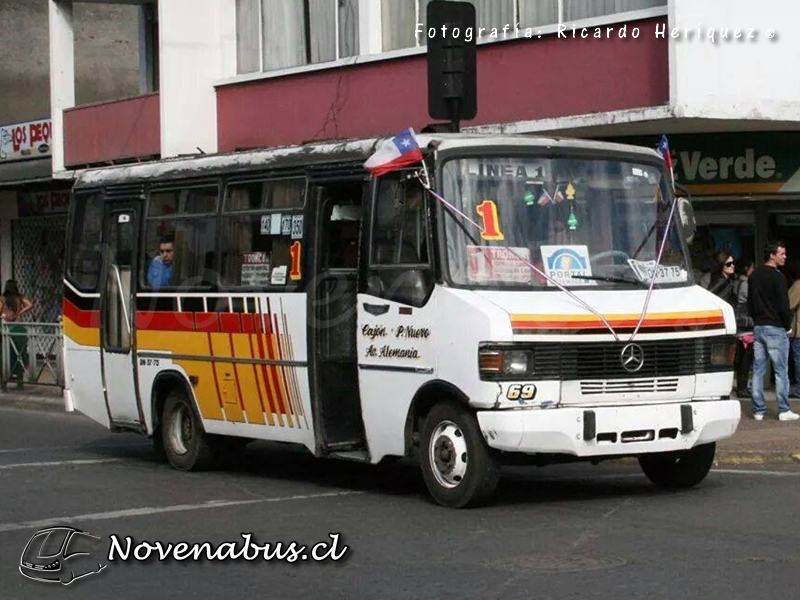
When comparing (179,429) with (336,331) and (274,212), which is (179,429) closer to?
(274,212)

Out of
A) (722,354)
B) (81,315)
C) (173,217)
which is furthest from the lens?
(81,315)

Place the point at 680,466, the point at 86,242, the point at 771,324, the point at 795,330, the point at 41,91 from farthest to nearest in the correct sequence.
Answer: the point at 41,91
the point at 795,330
the point at 771,324
the point at 86,242
the point at 680,466

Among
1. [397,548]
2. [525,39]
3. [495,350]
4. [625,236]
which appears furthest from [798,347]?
[397,548]

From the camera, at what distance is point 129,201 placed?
50.1ft

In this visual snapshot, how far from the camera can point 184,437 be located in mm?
14711

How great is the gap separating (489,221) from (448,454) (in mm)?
1662

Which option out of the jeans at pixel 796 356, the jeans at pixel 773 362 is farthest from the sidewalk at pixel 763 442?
the jeans at pixel 796 356

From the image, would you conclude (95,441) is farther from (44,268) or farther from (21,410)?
(44,268)

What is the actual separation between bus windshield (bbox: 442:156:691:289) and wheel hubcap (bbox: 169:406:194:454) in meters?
4.38

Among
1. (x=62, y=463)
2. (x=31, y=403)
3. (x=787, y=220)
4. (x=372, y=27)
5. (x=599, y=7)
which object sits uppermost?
(x=372, y=27)

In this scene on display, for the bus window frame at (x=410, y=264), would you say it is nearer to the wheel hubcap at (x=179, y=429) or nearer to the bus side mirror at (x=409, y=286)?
the bus side mirror at (x=409, y=286)

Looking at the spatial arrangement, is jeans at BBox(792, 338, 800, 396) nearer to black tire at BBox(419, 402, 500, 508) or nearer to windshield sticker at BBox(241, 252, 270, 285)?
windshield sticker at BBox(241, 252, 270, 285)

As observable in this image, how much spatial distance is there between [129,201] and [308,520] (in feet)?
17.5

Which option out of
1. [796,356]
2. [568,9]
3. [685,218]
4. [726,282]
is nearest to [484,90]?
[568,9]
